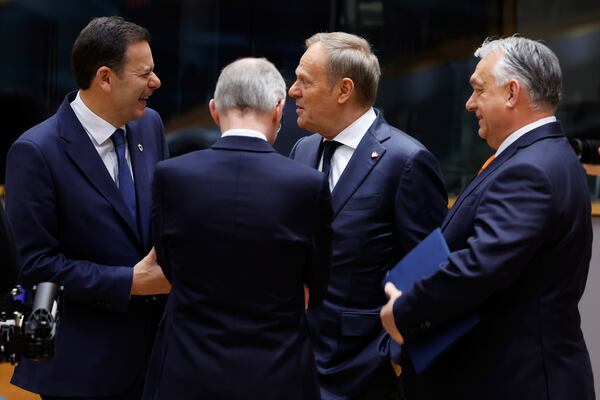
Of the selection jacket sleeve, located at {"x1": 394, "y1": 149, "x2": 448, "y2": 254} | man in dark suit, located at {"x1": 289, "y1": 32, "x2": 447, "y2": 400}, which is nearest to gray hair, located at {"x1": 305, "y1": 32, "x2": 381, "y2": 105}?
man in dark suit, located at {"x1": 289, "y1": 32, "x2": 447, "y2": 400}

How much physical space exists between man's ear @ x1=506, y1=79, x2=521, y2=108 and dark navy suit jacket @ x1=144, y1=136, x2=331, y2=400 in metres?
0.56

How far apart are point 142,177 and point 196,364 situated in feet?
2.48

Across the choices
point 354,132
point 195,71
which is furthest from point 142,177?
point 195,71

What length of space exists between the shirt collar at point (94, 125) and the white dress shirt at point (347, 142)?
0.64 metres

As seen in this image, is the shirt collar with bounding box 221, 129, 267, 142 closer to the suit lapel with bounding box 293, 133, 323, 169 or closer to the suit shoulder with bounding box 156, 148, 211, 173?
the suit shoulder with bounding box 156, 148, 211, 173

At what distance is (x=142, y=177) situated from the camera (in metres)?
3.14

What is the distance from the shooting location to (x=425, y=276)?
2.74 meters

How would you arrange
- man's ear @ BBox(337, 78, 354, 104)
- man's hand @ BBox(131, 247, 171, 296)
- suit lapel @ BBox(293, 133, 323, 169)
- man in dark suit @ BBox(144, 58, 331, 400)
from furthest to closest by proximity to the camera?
1. suit lapel @ BBox(293, 133, 323, 169)
2. man's ear @ BBox(337, 78, 354, 104)
3. man's hand @ BBox(131, 247, 171, 296)
4. man in dark suit @ BBox(144, 58, 331, 400)

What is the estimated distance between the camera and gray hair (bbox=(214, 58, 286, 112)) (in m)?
2.57

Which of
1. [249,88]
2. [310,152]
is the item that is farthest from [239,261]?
[310,152]

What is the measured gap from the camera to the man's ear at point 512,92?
9.05 ft

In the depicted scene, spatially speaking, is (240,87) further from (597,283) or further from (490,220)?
(597,283)

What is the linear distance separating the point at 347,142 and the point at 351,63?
228 millimetres

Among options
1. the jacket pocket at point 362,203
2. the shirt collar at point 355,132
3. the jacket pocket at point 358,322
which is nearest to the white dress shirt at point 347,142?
the shirt collar at point 355,132
